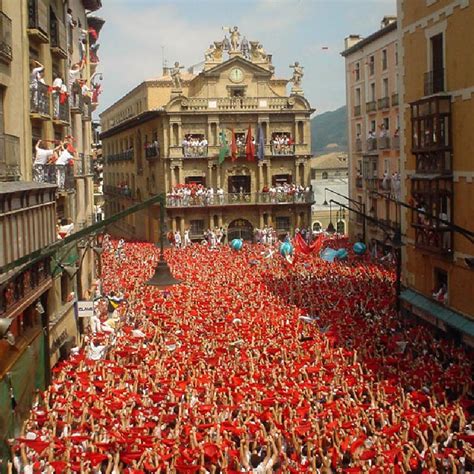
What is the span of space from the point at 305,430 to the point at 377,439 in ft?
4.48

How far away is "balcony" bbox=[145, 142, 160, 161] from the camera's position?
56.5 m

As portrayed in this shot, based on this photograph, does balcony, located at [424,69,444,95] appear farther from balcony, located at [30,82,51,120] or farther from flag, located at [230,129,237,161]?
flag, located at [230,129,237,161]

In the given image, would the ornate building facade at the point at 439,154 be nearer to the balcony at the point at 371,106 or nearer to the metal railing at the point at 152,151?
the balcony at the point at 371,106

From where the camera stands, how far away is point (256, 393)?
655 inches

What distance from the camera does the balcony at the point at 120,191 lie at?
68.8 meters

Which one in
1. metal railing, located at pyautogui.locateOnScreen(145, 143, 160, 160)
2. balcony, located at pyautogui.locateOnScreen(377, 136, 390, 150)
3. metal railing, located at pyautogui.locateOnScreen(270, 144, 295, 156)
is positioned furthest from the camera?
metal railing, located at pyautogui.locateOnScreen(145, 143, 160, 160)

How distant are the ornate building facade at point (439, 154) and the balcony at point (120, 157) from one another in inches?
1785

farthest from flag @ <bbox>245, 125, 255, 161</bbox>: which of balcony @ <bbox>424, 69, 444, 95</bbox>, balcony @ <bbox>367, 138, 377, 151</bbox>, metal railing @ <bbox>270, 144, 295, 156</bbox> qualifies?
balcony @ <bbox>424, 69, 444, 95</bbox>

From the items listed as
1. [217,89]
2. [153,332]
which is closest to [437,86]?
[153,332]

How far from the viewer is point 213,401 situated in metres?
16.7

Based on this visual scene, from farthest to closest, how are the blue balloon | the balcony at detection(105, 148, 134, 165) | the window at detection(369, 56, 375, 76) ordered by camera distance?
the balcony at detection(105, 148, 134, 165) < the window at detection(369, 56, 375, 76) < the blue balloon

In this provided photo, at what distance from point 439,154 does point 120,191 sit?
53453mm

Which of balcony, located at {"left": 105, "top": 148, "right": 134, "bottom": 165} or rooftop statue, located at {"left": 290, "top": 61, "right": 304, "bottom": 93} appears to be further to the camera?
balcony, located at {"left": 105, "top": 148, "right": 134, "bottom": 165}

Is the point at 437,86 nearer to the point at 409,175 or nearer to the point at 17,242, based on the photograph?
the point at 409,175
